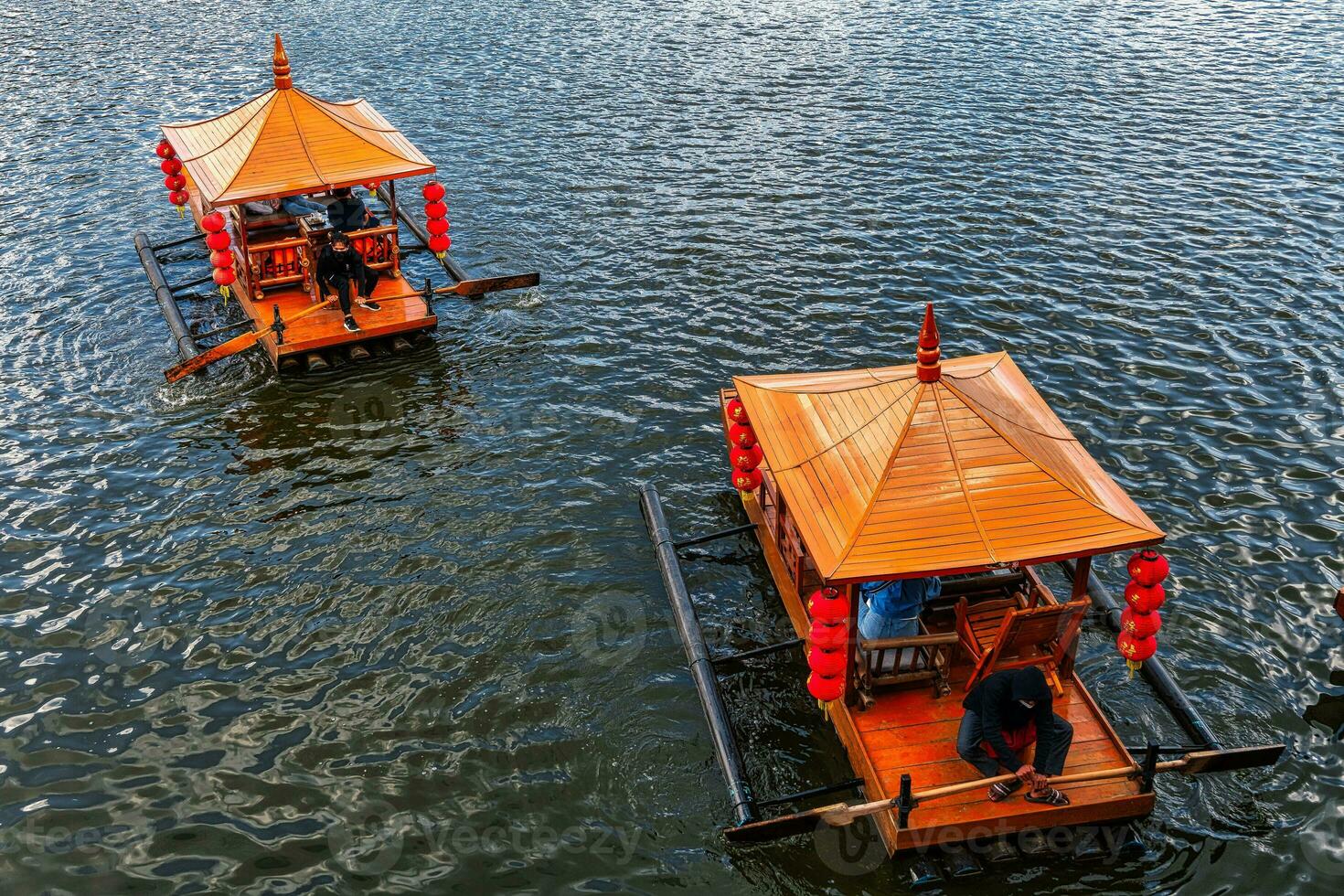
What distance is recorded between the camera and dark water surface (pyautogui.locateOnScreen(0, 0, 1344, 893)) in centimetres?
1424

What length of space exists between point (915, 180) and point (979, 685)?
799 inches

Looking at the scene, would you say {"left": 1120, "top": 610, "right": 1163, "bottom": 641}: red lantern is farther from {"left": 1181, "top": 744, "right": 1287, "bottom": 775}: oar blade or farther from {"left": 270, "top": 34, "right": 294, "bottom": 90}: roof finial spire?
{"left": 270, "top": 34, "right": 294, "bottom": 90}: roof finial spire

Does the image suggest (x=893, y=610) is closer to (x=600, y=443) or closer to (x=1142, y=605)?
(x=1142, y=605)

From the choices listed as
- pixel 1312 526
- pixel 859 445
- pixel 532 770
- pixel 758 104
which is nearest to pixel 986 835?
pixel 859 445

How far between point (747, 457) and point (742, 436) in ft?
1.19

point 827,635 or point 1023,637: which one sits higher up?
point 827,635

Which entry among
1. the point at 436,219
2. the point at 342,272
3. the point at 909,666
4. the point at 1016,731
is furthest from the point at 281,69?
Answer: the point at 1016,731

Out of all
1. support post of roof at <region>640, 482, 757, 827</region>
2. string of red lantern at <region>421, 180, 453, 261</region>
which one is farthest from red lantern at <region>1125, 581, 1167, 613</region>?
string of red lantern at <region>421, 180, 453, 261</region>

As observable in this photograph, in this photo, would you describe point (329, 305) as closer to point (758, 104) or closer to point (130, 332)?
point (130, 332)

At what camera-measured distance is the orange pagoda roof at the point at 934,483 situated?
43.0 feet

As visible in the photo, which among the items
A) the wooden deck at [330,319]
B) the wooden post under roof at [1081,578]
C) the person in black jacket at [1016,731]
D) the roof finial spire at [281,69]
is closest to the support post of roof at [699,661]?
the person in black jacket at [1016,731]

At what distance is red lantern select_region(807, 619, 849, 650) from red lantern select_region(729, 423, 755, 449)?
4.34 m

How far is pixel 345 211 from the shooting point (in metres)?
24.2

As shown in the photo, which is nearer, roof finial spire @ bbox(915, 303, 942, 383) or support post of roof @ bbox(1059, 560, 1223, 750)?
roof finial spire @ bbox(915, 303, 942, 383)
